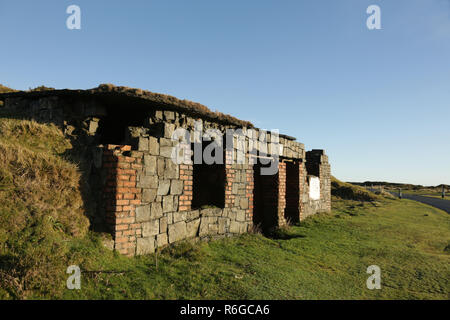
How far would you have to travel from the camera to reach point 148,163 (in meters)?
5.08

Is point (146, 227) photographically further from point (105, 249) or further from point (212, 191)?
point (212, 191)

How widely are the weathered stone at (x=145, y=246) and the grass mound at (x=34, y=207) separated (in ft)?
2.93

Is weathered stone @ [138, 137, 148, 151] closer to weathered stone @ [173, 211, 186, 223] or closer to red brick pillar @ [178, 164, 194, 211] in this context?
red brick pillar @ [178, 164, 194, 211]

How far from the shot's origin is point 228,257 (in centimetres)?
550

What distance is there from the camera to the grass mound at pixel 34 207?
3086mm

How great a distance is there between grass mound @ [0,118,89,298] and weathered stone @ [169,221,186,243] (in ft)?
5.23

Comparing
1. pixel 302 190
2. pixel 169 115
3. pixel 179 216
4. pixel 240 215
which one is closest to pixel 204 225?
pixel 179 216

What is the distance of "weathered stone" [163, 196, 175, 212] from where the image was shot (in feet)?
17.5

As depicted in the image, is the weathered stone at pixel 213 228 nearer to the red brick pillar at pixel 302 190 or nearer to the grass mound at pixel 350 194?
the red brick pillar at pixel 302 190

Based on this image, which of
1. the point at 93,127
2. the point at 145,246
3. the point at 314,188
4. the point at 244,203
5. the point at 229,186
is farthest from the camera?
the point at 314,188

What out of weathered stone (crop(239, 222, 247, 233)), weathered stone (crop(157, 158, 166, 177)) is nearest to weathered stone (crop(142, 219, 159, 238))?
weathered stone (crop(157, 158, 166, 177))

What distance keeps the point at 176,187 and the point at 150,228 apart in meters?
0.99

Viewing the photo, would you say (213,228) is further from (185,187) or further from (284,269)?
(284,269)
